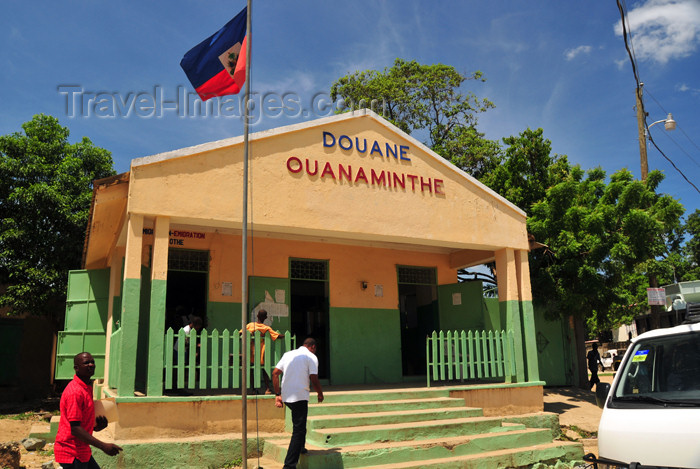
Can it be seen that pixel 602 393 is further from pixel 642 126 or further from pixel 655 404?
pixel 642 126

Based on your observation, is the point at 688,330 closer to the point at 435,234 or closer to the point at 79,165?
the point at 435,234

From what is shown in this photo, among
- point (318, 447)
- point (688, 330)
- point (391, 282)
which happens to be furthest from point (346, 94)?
Result: point (688, 330)

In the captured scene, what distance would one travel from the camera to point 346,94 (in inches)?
916

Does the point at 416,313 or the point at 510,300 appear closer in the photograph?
the point at 510,300

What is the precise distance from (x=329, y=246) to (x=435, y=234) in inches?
99.0

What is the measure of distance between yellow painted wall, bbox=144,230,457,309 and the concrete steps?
3.04 metres

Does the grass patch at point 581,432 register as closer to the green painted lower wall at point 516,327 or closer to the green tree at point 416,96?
the green painted lower wall at point 516,327

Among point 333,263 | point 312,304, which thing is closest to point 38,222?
point 312,304

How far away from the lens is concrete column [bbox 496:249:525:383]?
10781mm

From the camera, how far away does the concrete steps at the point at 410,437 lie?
7.28 m

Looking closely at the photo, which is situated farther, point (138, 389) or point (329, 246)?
point (329, 246)

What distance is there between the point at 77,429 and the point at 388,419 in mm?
4912

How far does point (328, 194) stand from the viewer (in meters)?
9.35

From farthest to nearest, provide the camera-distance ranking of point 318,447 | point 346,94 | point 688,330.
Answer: point 346,94, point 318,447, point 688,330
